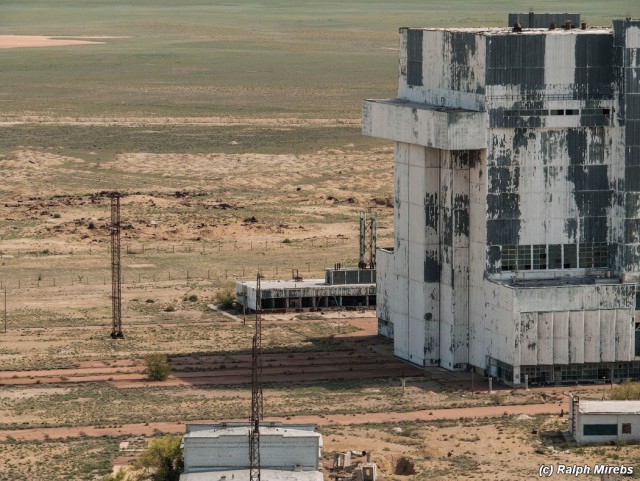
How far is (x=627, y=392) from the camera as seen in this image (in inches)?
3617

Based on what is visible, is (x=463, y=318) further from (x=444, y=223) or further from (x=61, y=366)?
(x=61, y=366)

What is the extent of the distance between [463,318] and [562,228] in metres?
6.54

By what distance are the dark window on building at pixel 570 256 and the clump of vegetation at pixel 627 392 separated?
29.1ft

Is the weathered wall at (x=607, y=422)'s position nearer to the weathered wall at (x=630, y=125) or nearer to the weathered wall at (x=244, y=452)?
the weathered wall at (x=244, y=452)

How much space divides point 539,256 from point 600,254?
3.24m

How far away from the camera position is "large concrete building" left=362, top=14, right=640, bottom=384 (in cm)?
9819

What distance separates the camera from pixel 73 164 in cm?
18700

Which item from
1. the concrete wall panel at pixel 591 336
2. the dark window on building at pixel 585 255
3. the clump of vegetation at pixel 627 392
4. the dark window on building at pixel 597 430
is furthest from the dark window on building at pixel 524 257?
the dark window on building at pixel 597 430

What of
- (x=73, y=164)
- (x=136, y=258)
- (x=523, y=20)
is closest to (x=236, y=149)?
(x=73, y=164)

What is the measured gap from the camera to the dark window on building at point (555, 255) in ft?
330

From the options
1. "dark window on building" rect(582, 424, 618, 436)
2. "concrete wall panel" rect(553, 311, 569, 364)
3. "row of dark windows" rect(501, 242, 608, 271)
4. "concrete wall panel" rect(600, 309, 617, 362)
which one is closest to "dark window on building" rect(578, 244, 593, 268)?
"row of dark windows" rect(501, 242, 608, 271)

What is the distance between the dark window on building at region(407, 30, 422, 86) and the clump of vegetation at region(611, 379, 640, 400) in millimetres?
20123

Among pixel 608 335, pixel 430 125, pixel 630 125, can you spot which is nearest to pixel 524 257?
pixel 608 335

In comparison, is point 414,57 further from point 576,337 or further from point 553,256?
point 576,337
